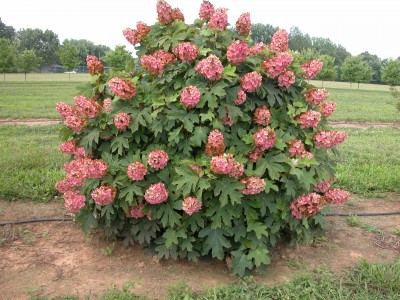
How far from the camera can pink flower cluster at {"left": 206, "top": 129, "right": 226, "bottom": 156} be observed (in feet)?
9.84

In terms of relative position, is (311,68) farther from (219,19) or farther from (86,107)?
(86,107)

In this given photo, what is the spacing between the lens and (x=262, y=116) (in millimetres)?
3326

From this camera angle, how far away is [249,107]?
3.39m

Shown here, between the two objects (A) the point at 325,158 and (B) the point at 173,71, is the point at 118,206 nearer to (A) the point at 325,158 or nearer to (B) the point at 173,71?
(B) the point at 173,71

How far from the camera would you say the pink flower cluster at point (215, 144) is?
9.84 feet

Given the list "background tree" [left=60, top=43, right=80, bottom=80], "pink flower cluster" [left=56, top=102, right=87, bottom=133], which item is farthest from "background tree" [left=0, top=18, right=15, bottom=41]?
"pink flower cluster" [left=56, top=102, right=87, bottom=133]

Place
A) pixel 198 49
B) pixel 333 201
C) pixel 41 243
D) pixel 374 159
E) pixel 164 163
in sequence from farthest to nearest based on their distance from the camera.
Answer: pixel 374 159 < pixel 41 243 < pixel 333 201 < pixel 198 49 < pixel 164 163

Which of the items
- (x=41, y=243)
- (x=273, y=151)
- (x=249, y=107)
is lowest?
(x=41, y=243)

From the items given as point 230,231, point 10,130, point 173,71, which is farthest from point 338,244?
point 10,130

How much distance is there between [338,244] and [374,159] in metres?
3.70

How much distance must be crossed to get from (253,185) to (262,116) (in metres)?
0.65

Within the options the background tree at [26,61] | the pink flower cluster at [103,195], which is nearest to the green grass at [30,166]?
the pink flower cluster at [103,195]

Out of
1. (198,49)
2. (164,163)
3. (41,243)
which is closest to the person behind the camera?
(164,163)

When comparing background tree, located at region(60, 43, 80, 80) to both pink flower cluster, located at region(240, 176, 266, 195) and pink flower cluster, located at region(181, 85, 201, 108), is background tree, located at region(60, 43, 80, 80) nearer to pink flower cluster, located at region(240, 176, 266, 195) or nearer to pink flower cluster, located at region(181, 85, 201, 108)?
pink flower cluster, located at region(181, 85, 201, 108)
